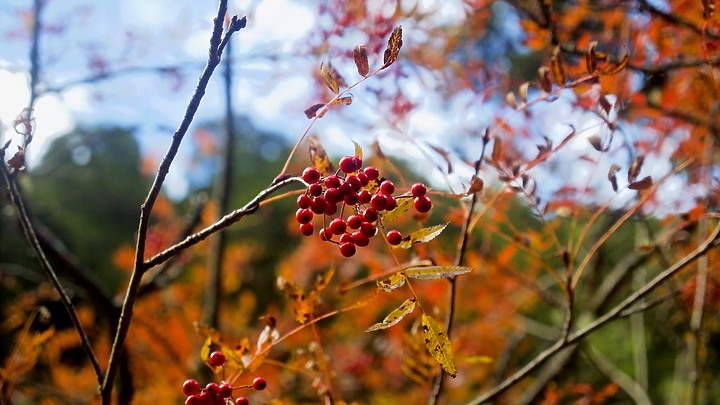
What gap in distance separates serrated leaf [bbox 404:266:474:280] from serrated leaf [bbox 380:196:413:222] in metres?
0.07

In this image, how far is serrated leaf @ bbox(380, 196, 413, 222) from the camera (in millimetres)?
664

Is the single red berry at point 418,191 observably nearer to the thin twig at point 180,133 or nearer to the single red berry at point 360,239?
the single red berry at point 360,239

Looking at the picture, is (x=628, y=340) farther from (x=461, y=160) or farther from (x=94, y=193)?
(x=94, y=193)

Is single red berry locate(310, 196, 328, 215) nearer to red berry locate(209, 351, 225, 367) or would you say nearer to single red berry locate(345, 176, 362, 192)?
single red berry locate(345, 176, 362, 192)

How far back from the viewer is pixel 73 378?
447cm

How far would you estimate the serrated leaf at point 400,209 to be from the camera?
66cm

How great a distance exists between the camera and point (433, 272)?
0.63 m

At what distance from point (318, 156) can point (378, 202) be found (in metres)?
0.15

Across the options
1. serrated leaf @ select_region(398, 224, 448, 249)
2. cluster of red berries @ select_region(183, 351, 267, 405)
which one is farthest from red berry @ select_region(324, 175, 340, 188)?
cluster of red berries @ select_region(183, 351, 267, 405)

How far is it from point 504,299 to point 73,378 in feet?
11.2

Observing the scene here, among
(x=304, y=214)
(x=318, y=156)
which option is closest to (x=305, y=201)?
(x=304, y=214)

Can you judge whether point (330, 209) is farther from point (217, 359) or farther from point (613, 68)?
point (613, 68)

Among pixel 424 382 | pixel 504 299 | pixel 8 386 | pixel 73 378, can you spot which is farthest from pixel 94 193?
pixel 424 382

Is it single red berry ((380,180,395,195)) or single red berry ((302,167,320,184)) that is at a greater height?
single red berry ((302,167,320,184))
